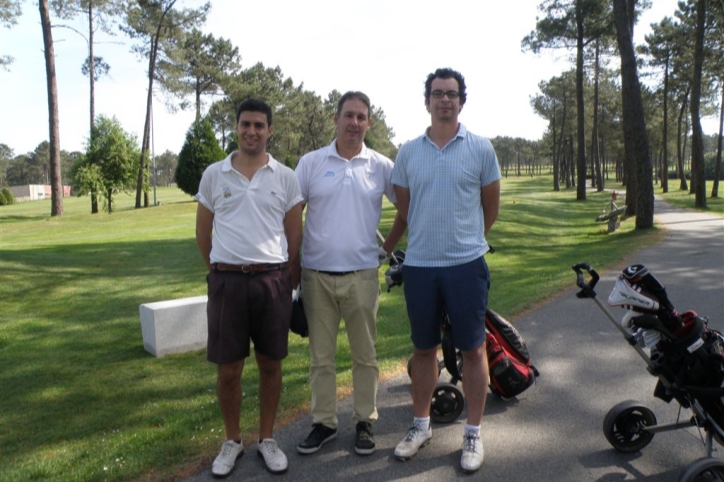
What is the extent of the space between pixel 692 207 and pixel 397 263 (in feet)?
85.4

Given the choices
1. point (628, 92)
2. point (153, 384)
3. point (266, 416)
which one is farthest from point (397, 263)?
point (628, 92)

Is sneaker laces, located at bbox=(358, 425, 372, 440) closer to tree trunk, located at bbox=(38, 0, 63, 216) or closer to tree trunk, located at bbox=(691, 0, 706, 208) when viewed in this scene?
tree trunk, located at bbox=(691, 0, 706, 208)

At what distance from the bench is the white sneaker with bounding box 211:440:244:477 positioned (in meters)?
3.08

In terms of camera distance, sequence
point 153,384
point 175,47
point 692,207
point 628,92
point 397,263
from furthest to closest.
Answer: point 175,47, point 692,207, point 628,92, point 153,384, point 397,263

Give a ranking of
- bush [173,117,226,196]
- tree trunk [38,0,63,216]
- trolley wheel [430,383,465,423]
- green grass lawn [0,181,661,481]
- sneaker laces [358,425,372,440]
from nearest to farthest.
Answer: sneaker laces [358,425,372,440]
green grass lawn [0,181,661,481]
trolley wheel [430,383,465,423]
tree trunk [38,0,63,216]
bush [173,117,226,196]

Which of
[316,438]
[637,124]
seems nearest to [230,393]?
[316,438]

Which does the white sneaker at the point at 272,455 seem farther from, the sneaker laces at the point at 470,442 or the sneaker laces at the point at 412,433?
the sneaker laces at the point at 470,442

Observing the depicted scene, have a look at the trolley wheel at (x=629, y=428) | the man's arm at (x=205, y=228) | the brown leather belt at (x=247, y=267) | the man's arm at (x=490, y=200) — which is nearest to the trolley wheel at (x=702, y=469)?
the trolley wheel at (x=629, y=428)

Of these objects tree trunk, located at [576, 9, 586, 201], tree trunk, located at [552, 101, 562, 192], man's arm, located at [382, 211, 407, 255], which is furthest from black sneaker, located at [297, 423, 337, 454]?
tree trunk, located at [552, 101, 562, 192]

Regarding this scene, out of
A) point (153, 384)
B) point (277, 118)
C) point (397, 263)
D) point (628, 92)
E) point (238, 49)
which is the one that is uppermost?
point (238, 49)

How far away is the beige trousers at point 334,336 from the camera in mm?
3985

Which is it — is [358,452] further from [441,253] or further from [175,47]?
[175,47]

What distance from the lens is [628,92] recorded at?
1688 centimetres

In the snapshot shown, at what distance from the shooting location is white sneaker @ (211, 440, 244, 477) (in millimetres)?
3613
